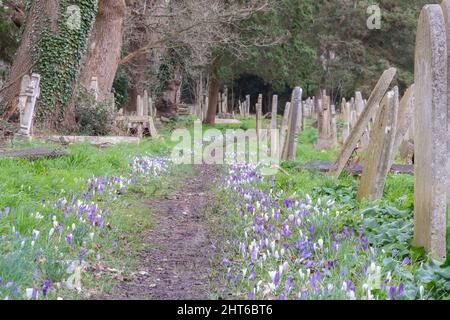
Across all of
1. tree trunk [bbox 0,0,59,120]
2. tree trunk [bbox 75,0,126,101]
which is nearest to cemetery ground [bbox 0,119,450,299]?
tree trunk [bbox 0,0,59,120]

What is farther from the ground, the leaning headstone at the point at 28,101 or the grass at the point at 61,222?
the leaning headstone at the point at 28,101

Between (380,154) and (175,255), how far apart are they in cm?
284

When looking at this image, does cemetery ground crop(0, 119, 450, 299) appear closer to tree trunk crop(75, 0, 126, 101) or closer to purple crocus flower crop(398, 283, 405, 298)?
purple crocus flower crop(398, 283, 405, 298)

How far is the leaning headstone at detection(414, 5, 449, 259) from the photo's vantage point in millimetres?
4301

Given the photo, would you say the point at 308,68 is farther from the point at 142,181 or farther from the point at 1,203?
the point at 1,203

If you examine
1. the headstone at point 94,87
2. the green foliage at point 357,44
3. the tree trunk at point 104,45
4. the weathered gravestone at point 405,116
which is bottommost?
the weathered gravestone at point 405,116

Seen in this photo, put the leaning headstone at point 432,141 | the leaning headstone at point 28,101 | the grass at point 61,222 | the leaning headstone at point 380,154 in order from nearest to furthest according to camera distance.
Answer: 1. the grass at point 61,222
2. the leaning headstone at point 432,141
3. the leaning headstone at point 380,154
4. the leaning headstone at point 28,101

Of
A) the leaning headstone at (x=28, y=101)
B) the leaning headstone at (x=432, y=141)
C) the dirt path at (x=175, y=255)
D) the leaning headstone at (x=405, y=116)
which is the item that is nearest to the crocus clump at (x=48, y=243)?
the dirt path at (x=175, y=255)

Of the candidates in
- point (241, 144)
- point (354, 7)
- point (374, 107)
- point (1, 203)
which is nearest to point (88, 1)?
point (241, 144)

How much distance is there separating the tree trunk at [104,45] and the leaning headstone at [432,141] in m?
14.6

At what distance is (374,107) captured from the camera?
8320mm

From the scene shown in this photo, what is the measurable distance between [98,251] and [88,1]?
36.0 ft

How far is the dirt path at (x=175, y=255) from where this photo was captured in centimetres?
393

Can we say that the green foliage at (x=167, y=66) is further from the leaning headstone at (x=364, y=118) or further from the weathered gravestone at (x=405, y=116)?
the weathered gravestone at (x=405, y=116)
